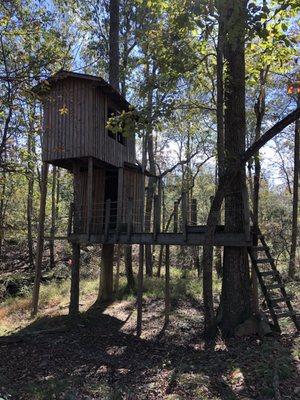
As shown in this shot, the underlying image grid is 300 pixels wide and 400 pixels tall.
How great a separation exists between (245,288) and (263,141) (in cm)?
389

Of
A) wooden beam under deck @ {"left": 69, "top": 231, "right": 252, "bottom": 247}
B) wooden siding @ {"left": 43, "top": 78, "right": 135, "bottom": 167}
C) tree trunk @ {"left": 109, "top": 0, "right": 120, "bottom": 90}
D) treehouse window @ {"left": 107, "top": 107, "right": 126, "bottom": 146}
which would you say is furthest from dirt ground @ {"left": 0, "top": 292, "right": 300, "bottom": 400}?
tree trunk @ {"left": 109, "top": 0, "right": 120, "bottom": 90}

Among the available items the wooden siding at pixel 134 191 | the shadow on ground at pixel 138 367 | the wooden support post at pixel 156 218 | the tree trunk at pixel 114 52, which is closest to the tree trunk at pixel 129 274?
the wooden siding at pixel 134 191

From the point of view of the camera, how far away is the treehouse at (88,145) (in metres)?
14.9

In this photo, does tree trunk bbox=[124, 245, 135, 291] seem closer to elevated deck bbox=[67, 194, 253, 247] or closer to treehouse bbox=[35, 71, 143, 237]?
elevated deck bbox=[67, 194, 253, 247]

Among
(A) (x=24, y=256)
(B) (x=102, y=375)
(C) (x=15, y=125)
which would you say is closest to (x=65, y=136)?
(C) (x=15, y=125)

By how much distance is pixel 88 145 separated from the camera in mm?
14805

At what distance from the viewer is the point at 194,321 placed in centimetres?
1380

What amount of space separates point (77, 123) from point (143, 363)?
348 inches

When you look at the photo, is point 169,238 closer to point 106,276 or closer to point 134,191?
point 134,191

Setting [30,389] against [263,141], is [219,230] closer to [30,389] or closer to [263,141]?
[263,141]

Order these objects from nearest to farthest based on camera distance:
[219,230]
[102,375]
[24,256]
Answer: [102,375] < [219,230] < [24,256]

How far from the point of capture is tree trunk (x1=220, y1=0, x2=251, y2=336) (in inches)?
413

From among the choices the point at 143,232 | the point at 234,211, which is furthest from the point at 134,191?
the point at 234,211

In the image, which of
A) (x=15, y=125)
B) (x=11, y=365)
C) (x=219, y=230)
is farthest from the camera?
(x=219, y=230)
